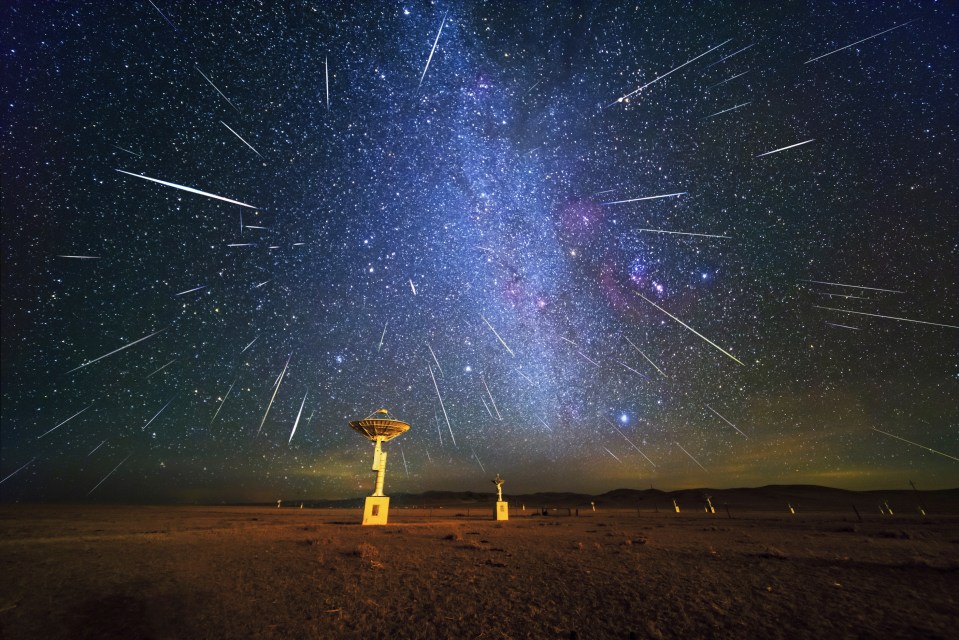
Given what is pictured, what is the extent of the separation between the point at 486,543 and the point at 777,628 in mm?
16002

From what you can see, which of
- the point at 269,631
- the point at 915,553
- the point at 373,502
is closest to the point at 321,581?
the point at 269,631

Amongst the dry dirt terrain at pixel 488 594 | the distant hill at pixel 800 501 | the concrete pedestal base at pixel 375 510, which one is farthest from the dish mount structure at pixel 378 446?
the distant hill at pixel 800 501

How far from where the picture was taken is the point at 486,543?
2120cm

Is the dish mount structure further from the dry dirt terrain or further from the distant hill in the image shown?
the distant hill

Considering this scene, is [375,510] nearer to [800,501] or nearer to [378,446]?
[378,446]

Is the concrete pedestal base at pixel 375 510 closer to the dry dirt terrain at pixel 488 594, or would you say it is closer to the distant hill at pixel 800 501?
the dry dirt terrain at pixel 488 594

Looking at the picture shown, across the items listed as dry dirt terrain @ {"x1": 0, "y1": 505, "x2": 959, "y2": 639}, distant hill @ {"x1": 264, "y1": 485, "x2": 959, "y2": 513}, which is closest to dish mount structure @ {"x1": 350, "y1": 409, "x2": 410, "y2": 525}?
dry dirt terrain @ {"x1": 0, "y1": 505, "x2": 959, "y2": 639}

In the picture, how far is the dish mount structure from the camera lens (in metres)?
36.2

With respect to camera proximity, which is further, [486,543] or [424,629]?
[486,543]

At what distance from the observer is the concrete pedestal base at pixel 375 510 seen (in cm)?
3534

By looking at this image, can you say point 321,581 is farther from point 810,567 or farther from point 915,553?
point 915,553

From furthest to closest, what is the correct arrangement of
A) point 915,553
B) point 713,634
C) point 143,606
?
point 915,553 < point 143,606 < point 713,634

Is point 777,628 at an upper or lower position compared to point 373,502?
lower

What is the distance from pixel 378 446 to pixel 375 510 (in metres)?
5.84
